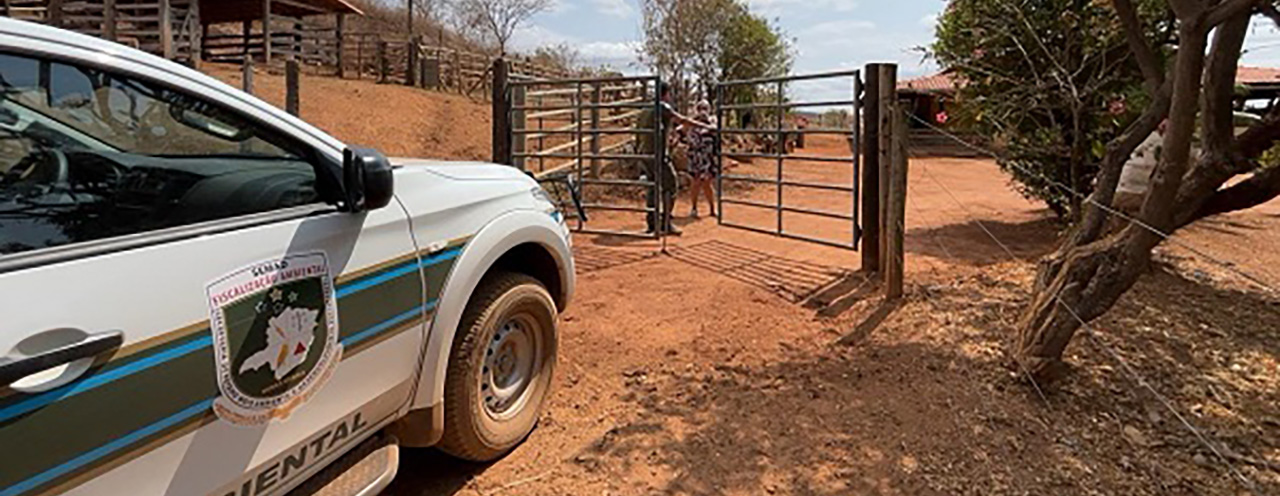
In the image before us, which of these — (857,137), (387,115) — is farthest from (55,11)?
(857,137)

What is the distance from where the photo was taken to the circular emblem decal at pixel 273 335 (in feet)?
5.46

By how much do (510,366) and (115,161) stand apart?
166 centimetres

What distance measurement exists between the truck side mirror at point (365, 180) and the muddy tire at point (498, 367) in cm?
74

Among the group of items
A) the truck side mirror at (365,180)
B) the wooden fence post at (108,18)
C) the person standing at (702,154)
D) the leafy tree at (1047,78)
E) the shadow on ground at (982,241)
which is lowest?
the shadow on ground at (982,241)

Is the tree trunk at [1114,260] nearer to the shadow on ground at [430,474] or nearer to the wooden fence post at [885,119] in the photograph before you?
the wooden fence post at [885,119]

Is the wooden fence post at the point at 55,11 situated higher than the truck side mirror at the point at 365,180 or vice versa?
the wooden fence post at the point at 55,11

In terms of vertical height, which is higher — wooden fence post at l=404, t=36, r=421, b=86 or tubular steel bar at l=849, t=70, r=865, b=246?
wooden fence post at l=404, t=36, r=421, b=86

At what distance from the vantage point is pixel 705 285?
5.54 meters

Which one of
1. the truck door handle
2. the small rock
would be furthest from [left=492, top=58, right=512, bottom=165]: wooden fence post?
the truck door handle

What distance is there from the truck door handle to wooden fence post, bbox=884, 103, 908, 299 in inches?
174

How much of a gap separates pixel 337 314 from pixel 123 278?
1.90ft

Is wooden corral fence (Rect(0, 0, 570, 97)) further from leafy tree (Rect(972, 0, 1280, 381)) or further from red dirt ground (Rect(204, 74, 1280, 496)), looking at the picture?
leafy tree (Rect(972, 0, 1280, 381))

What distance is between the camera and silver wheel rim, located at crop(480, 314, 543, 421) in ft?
9.55

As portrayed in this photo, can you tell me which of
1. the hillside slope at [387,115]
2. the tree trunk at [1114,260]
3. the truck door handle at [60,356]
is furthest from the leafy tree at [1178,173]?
the hillside slope at [387,115]
